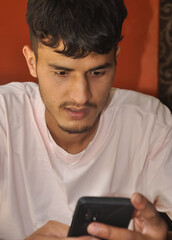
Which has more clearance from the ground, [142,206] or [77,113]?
[77,113]

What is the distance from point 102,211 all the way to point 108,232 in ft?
0.15

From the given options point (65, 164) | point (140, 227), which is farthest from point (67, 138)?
point (140, 227)

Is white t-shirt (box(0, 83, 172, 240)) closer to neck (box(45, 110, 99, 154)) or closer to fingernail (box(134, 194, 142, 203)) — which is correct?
neck (box(45, 110, 99, 154))

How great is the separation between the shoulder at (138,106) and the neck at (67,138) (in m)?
0.14

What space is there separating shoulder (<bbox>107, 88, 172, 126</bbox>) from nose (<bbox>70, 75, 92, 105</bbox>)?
0.28 m

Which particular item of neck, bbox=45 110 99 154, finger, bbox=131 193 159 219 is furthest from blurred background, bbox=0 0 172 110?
finger, bbox=131 193 159 219

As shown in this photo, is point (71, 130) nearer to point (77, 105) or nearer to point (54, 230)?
point (77, 105)

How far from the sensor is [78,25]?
3.52 ft

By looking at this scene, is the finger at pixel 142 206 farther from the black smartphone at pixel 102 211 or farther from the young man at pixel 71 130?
the young man at pixel 71 130

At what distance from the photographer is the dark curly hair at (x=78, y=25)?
1069 millimetres

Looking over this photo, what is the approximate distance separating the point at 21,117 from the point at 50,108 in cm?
13

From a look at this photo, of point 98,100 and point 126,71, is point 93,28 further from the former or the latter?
point 126,71

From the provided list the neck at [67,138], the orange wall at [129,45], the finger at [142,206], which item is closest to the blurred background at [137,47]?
the orange wall at [129,45]

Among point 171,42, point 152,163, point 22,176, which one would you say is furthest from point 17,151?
point 171,42
